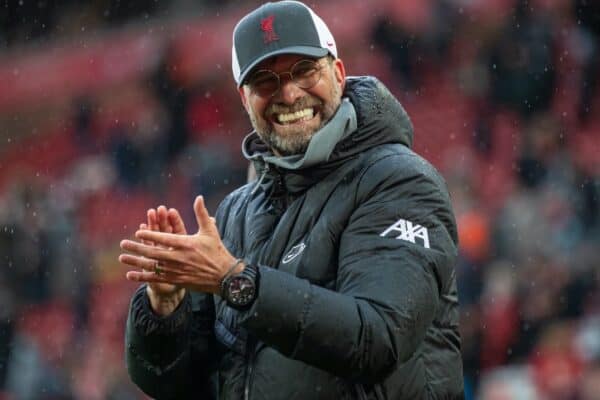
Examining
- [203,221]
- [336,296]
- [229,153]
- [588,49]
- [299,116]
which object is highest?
[299,116]

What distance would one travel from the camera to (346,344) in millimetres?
2727

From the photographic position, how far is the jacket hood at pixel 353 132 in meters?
3.05

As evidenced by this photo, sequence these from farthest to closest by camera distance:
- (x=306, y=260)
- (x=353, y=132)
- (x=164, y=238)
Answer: (x=353, y=132) < (x=306, y=260) < (x=164, y=238)

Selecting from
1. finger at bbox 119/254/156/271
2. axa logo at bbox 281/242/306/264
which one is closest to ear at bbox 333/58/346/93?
axa logo at bbox 281/242/306/264

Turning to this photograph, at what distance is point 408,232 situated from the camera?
114 inches

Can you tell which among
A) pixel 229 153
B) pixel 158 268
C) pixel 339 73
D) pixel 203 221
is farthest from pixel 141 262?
pixel 229 153

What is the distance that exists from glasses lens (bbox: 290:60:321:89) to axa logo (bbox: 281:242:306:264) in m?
0.40

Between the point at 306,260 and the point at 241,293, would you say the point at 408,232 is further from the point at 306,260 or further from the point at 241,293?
the point at 241,293

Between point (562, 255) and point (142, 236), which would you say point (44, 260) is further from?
point (142, 236)

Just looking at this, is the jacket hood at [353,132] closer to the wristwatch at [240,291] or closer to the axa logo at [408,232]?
the axa logo at [408,232]

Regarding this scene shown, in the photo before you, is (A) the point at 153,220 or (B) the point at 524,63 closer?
(A) the point at 153,220

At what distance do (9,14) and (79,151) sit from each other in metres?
2.10

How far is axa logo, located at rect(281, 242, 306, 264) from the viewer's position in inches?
117

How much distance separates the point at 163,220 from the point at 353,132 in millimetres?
524
